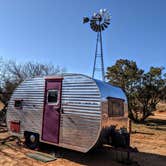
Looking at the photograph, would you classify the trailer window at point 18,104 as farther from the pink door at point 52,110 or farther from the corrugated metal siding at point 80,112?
the corrugated metal siding at point 80,112

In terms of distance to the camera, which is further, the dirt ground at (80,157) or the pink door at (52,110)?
the pink door at (52,110)

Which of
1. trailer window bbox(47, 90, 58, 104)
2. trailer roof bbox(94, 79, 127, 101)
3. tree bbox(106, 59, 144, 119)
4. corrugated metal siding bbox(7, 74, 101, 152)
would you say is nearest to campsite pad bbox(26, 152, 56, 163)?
corrugated metal siding bbox(7, 74, 101, 152)

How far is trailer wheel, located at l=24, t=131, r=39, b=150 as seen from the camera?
805cm

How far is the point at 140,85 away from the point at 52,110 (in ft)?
44.5

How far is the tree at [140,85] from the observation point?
1925 cm

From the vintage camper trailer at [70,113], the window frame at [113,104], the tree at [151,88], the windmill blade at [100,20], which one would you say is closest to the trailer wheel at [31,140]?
the vintage camper trailer at [70,113]

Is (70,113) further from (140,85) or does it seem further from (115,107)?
(140,85)

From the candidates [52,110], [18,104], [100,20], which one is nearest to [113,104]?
[52,110]

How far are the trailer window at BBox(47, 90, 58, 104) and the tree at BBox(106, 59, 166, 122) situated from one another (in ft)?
41.0

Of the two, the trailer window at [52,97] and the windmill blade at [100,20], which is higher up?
the windmill blade at [100,20]

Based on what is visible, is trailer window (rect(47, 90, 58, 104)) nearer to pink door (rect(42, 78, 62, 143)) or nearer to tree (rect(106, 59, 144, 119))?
pink door (rect(42, 78, 62, 143))

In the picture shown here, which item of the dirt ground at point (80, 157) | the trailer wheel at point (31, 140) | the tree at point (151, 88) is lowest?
the dirt ground at point (80, 157)

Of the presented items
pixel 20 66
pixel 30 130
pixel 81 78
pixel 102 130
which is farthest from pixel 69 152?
pixel 20 66

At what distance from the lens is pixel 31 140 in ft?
27.0
